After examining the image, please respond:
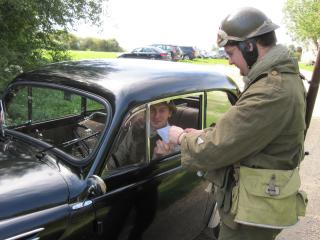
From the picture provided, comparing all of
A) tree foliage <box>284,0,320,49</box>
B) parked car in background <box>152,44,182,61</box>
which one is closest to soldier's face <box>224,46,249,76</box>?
Answer: parked car in background <box>152,44,182,61</box>

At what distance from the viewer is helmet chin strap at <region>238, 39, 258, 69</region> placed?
2395 millimetres

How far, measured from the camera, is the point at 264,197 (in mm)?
2344

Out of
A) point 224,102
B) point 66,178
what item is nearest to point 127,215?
point 66,178

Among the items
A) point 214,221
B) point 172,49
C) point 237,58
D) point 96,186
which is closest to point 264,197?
point 237,58

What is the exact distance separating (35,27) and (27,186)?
890 cm

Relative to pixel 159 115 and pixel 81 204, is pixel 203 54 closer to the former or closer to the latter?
pixel 159 115

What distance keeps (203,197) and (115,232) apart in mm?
1237

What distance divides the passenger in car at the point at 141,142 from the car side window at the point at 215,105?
0.64 meters

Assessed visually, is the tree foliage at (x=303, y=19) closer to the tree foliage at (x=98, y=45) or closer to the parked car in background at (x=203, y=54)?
the parked car in background at (x=203, y=54)

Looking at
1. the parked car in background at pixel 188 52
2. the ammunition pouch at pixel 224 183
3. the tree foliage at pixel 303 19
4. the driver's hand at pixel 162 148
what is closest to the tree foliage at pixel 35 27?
the driver's hand at pixel 162 148

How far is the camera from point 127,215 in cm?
310

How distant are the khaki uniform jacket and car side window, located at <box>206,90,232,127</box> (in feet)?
5.77

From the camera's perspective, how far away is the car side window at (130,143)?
3.11m

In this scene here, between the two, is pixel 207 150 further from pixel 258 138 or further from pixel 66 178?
pixel 66 178
